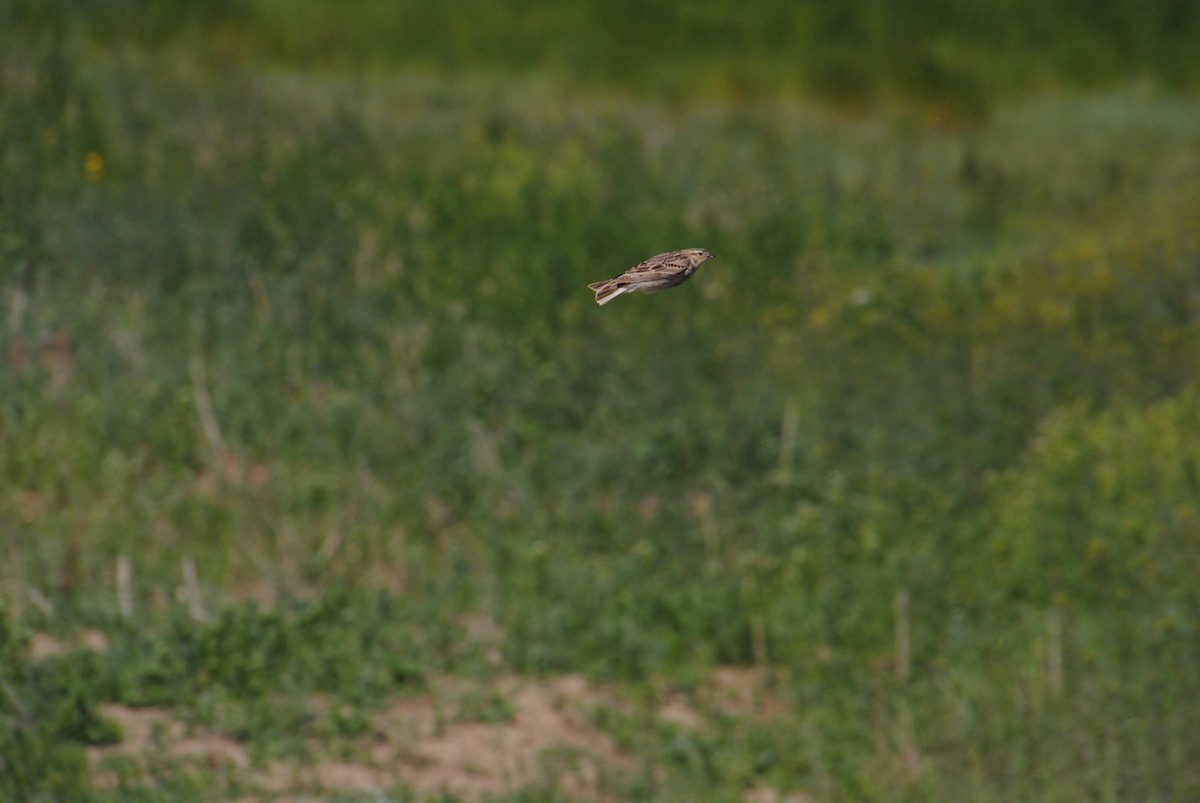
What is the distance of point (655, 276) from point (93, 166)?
6.87m

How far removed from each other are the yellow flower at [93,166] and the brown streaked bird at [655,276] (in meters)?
6.57

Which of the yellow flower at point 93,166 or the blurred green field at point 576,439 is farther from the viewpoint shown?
the yellow flower at point 93,166

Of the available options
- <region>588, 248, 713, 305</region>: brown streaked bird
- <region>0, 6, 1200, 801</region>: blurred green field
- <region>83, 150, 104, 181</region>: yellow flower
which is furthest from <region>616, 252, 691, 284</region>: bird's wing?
<region>83, 150, 104, 181</region>: yellow flower

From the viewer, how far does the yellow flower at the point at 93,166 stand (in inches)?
381

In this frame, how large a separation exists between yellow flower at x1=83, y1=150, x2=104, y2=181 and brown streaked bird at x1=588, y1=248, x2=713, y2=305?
657 cm

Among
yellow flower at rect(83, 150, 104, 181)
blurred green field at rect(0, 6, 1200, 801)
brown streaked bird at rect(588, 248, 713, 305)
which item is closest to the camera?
brown streaked bird at rect(588, 248, 713, 305)

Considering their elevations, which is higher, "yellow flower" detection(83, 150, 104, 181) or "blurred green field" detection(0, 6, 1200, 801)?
"yellow flower" detection(83, 150, 104, 181)

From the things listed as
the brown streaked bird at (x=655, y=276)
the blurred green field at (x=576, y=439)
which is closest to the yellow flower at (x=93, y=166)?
the blurred green field at (x=576, y=439)

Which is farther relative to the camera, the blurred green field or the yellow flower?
the yellow flower

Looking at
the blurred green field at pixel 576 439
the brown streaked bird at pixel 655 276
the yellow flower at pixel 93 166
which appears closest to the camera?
the brown streaked bird at pixel 655 276

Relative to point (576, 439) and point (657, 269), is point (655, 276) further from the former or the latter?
point (576, 439)

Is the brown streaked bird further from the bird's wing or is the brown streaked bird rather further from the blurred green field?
the blurred green field

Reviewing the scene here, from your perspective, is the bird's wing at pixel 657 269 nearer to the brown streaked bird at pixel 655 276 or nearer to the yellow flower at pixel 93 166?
the brown streaked bird at pixel 655 276

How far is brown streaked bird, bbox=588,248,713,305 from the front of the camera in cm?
365
